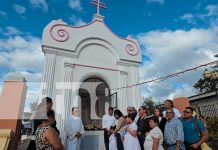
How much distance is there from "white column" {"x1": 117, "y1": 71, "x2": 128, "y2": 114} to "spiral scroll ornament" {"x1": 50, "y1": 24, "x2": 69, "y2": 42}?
118 inches

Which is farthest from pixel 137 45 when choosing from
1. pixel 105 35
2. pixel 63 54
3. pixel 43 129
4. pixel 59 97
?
pixel 43 129

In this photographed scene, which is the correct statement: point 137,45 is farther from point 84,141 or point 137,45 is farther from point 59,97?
point 84,141

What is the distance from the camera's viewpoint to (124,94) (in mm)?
9172

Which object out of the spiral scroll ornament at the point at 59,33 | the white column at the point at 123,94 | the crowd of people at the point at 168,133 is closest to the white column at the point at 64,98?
the spiral scroll ornament at the point at 59,33

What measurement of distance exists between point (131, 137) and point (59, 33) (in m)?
5.77

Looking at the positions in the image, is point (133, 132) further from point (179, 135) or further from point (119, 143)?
point (119, 143)

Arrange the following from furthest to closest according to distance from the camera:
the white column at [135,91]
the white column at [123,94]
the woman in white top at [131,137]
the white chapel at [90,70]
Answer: the white column at [135,91]
the white column at [123,94]
the white chapel at [90,70]
the woman in white top at [131,137]

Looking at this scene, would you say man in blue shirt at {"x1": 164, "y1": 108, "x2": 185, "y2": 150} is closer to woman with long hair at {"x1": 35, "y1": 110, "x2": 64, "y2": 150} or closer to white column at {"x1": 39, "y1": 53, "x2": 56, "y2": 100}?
woman with long hair at {"x1": 35, "y1": 110, "x2": 64, "y2": 150}

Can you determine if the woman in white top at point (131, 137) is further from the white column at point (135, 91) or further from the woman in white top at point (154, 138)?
the white column at point (135, 91)

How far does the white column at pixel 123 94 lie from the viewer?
352 inches

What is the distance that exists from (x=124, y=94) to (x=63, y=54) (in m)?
3.20

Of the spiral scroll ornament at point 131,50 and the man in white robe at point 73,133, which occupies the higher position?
the spiral scroll ornament at point 131,50

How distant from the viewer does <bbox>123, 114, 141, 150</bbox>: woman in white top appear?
432 centimetres

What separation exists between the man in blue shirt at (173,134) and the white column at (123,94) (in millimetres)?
4841
